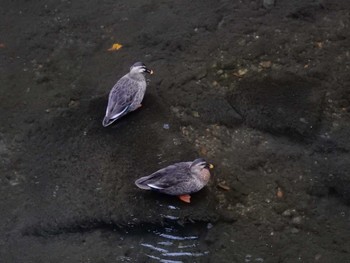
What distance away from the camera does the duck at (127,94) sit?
6.05 meters

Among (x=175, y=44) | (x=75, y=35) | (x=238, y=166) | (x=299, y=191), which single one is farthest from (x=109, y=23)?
(x=299, y=191)

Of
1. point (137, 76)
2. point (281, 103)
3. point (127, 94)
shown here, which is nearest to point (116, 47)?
point (137, 76)

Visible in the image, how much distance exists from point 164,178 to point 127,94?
47.2 inches

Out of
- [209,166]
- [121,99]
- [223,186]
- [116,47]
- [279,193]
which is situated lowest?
[279,193]

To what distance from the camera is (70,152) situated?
19.5ft

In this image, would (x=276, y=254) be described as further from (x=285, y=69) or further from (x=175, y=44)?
(x=175, y=44)

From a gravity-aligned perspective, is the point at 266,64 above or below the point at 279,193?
above

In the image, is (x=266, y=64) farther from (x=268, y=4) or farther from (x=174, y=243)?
(x=174, y=243)

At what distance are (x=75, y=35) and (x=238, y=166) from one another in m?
2.92

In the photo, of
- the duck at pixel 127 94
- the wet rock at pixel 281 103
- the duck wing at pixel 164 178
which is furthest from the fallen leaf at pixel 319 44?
the duck wing at pixel 164 178

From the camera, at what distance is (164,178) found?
5309 mm

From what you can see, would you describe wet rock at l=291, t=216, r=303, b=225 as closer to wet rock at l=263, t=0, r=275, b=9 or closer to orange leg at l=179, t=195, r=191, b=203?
orange leg at l=179, t=195, r=191, b=203

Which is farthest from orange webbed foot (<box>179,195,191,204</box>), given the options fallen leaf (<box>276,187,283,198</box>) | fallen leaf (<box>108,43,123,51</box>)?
fallen leaf (<box>108,43,123,51</box>)

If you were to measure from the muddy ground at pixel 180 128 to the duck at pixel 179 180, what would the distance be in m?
0.14
